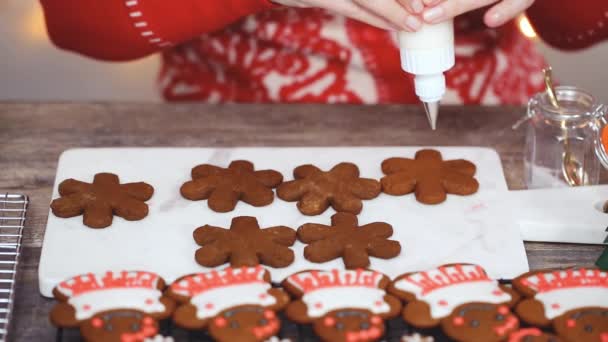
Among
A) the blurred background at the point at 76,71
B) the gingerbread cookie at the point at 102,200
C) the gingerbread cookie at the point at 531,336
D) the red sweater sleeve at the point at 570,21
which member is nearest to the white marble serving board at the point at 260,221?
the gingerbread cookie at the point at 102,200

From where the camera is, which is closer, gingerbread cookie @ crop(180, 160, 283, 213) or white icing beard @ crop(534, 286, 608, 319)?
white icing beard @ crop(534, 286, 608, 319)

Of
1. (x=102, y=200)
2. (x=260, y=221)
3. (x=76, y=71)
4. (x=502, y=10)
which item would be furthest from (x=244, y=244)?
(x=76, y=71)

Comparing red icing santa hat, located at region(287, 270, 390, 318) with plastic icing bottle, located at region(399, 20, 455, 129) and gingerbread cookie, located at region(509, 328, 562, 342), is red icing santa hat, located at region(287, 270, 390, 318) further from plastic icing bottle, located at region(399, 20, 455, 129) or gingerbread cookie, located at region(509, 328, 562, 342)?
plastic icing bottle, located at region(399, 20, 455, 129)

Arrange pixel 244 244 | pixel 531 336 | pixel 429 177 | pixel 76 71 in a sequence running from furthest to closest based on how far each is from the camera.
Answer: pixel 76 71 < pixel 429 177 < pixel 244 244 < pixel 531 336

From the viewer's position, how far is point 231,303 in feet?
2.37

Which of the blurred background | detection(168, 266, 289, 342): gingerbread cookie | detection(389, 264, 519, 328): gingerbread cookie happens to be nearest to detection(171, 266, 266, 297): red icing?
detection(168, 266, 289, 342): gingerbread cookie

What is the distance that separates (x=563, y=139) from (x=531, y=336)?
0.32 metres

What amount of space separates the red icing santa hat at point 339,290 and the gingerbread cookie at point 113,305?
11cm

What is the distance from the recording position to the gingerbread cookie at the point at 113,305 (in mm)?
696

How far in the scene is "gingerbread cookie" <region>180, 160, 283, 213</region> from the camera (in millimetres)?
886

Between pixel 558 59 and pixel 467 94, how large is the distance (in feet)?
3.76

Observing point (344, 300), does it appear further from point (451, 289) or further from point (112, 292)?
point (112, 292)

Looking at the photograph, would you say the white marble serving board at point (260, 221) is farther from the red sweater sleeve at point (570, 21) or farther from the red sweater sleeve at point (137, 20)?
the red sweater sleeve at point (570, 21)

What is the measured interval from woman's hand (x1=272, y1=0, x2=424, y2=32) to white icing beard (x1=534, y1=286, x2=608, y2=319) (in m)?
0.28
